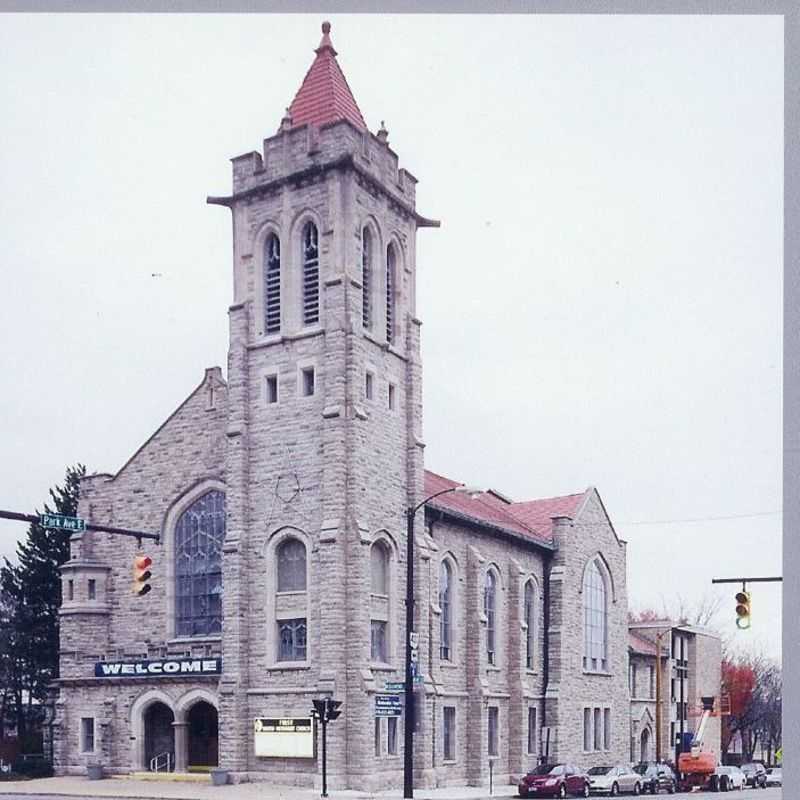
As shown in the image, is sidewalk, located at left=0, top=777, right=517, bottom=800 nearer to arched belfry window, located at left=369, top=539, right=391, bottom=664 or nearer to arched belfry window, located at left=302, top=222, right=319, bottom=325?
arched belfry window, located at left=369, top=539, right=391, bottom=664

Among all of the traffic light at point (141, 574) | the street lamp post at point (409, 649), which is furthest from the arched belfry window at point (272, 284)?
the traffic light at point (141, 574)

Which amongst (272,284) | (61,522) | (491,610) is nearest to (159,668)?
(491,610)

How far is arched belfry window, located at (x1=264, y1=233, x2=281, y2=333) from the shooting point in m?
16.0

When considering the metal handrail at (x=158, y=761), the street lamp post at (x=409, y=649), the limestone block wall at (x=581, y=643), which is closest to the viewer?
the limestone block wall at (x=581, y=643)

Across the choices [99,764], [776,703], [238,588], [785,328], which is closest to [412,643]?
[238,588]

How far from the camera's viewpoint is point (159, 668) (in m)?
20.4

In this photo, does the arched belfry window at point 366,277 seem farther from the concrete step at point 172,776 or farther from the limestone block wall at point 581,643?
the concrete step at point 172,776

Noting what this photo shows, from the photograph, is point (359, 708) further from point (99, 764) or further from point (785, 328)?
point (785, 328)

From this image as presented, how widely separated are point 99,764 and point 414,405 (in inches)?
263

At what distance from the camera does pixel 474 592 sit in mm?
18547

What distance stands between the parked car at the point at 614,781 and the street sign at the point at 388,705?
3395 mm

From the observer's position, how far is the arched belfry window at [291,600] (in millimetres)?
18875

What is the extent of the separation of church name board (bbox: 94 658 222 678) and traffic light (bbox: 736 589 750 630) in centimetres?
1000

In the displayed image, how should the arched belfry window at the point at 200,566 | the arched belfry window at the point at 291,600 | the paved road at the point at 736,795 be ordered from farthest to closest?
1. the arched belfry window at the point at 200,566
2. the arched belfry window at the point at 291,600
3. the paved road at the point at 736,795
